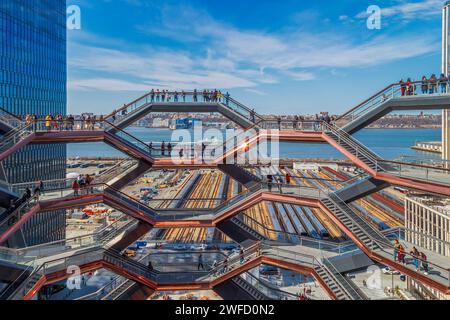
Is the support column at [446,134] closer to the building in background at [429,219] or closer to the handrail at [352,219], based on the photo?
the building in background at [429,219]

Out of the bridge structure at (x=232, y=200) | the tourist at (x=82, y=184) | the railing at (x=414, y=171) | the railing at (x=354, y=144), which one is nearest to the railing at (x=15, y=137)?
the bridge structure at (x=232, y=200)

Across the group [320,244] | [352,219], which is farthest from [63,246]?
[352,219]

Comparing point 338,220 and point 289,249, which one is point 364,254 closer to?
point 338,220

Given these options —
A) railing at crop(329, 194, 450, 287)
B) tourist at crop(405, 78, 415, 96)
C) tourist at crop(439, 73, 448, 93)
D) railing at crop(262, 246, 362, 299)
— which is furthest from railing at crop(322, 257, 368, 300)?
tourist at crop(439, 73, 448, 93)
